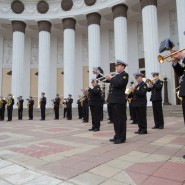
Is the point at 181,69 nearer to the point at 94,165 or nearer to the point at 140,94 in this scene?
the point at 94,165

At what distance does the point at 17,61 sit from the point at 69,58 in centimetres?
570

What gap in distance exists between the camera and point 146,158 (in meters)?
3.52

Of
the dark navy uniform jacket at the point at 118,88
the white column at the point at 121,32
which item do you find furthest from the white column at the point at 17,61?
the dark navy uniform jacket at the point at 118,88

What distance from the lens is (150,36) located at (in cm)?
1933

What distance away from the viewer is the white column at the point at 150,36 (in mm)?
18984

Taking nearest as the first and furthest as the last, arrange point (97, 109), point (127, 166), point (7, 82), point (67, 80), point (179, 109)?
point (127, 166)
point (97, 109)
point (179, 109)
point (67, 80)
point (7, 82)

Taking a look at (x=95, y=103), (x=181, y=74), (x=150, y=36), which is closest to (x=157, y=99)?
(x=95, y=103)

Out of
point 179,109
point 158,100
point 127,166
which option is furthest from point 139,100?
point 179,109

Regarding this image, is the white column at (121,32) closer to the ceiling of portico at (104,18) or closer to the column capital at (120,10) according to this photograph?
the column capital at (120,10)

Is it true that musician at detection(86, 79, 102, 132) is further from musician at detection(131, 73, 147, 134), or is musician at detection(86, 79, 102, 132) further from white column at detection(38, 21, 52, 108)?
white column at detection(38, 21, 52, 108)

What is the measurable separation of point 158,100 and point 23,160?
18.8 ft

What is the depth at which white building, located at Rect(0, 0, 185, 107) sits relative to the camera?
835 inches

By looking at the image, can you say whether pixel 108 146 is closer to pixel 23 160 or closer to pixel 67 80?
pixel 23 160

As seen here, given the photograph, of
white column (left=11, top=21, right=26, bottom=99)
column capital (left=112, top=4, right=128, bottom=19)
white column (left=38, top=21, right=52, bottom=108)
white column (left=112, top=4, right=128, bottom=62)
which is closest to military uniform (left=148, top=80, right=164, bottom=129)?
white column (left=112, top=4, right=128, bottom=62)
